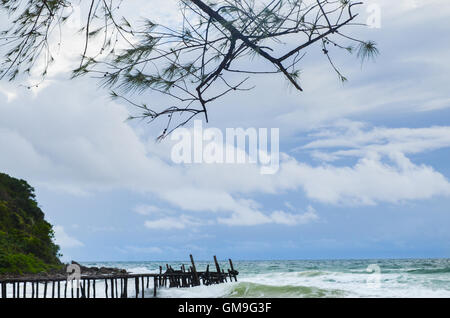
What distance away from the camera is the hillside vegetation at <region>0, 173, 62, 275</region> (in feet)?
49.9

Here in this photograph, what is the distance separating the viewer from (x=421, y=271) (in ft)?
75.6

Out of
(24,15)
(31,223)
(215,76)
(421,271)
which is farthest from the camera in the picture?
(421,271)

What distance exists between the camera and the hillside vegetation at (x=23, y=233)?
15.2 metres

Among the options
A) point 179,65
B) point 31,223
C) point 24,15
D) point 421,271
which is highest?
point 24,15

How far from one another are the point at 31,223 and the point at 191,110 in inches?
715

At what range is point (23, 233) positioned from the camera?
58.9 ft

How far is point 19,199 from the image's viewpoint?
1942 centimetres

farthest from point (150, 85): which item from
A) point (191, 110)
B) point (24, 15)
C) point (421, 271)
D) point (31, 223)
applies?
point (421, 271)
